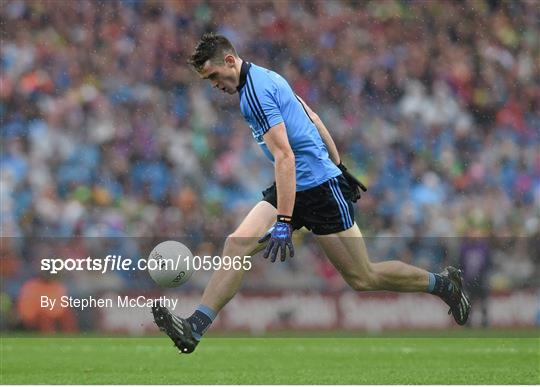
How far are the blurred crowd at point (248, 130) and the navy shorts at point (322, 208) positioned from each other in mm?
5211

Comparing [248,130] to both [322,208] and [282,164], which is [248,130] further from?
[282,164]

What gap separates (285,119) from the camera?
6.68 metres

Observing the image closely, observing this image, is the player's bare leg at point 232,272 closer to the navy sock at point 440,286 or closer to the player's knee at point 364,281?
the player's knee at point 364,281

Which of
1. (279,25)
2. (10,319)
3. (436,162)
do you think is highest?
(279,25)

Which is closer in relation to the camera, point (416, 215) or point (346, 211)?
point (346, 211)

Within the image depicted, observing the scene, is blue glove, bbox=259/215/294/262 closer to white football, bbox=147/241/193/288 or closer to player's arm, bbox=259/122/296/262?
player's arm, bbox=259/122/296/262

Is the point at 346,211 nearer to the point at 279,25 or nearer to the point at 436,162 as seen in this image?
the point at 436,162

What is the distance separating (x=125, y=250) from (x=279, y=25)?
18.3ft

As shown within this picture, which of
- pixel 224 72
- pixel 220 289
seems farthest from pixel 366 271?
pixel 224 72

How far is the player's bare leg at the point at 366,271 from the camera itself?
269 inches

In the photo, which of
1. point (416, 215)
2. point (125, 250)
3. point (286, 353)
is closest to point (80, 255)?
point (125, 250)

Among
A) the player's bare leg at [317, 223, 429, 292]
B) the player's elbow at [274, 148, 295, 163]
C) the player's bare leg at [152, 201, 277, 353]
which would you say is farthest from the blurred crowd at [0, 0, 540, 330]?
the player's elbow at [274, 148, 295, 163]

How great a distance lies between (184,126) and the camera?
1531 centimetres

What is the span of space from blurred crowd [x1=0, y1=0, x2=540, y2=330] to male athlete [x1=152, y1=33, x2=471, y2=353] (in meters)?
5.09
